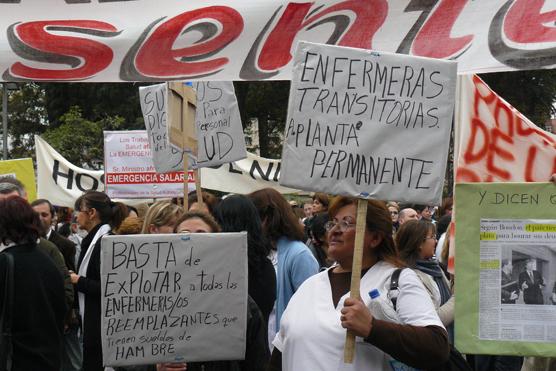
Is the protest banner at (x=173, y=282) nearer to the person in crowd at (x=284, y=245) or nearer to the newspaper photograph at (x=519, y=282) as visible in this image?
the newspaper photograph at (x=519, y=282)

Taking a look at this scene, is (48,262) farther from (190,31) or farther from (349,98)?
(349,98)

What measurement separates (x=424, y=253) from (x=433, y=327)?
9.18ft

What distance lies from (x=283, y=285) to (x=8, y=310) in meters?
1.49

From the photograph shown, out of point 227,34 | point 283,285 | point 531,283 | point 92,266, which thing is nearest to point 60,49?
point 227,34

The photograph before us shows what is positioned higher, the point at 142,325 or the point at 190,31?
the point at 190,31

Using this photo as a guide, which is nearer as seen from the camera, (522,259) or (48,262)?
(522,259)

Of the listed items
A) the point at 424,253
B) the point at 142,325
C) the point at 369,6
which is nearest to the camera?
the point at 142,325

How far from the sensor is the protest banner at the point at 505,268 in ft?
13.5

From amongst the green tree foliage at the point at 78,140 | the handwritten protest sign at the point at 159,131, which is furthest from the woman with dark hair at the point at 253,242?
the green tree foliage at the point at 78,140

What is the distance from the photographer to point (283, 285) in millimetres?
5867

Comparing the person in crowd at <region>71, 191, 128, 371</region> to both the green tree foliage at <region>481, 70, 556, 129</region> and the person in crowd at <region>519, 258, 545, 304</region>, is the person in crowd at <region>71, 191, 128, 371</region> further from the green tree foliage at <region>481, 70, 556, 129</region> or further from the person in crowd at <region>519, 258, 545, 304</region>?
the green tree foliage at <region>481, 70, 556, 129</region>

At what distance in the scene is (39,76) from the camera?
5598 mm

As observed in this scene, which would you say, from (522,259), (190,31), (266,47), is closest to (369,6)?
(266,47)

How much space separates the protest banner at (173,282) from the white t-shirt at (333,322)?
0.52 m
